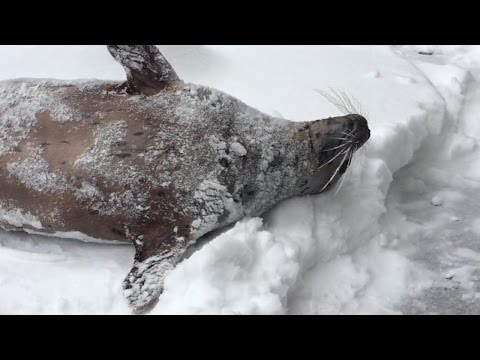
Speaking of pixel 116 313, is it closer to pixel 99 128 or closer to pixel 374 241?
pixel 99 128

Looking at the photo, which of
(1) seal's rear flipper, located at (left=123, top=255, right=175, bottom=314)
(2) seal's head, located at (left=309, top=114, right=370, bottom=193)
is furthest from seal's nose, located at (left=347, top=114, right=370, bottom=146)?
(1) seal's rear flipper, located at (left=123, top=255, right=175, bottom=314)

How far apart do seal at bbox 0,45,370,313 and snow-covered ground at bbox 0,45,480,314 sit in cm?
13

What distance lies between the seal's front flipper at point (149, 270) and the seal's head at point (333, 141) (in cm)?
78

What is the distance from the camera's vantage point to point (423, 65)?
162 inches

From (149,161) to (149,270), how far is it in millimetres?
489

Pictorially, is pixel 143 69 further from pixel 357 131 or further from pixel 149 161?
pixel 357 131

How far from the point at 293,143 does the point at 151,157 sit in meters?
0.70

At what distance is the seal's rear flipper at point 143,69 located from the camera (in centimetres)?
273

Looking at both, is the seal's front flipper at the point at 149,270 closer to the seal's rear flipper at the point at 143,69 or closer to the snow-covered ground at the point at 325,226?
the snow-covered ground at the point at 325,226

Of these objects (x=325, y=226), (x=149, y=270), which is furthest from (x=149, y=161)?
(x=325, y=226)

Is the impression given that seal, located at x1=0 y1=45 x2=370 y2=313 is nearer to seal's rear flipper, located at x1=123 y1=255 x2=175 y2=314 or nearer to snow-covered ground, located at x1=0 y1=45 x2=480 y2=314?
seal's rear flipper, located at x1=123 y1=255 x2=175 y2=314

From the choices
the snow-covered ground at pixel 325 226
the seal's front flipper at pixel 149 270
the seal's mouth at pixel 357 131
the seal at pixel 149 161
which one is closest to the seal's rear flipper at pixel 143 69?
the seal at pixel 149 161

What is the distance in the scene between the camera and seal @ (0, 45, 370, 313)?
2.43 m

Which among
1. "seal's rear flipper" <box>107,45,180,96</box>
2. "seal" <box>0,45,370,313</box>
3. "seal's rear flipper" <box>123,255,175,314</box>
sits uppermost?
"seal's rear flipper" <box>107,45,180,96</box>
